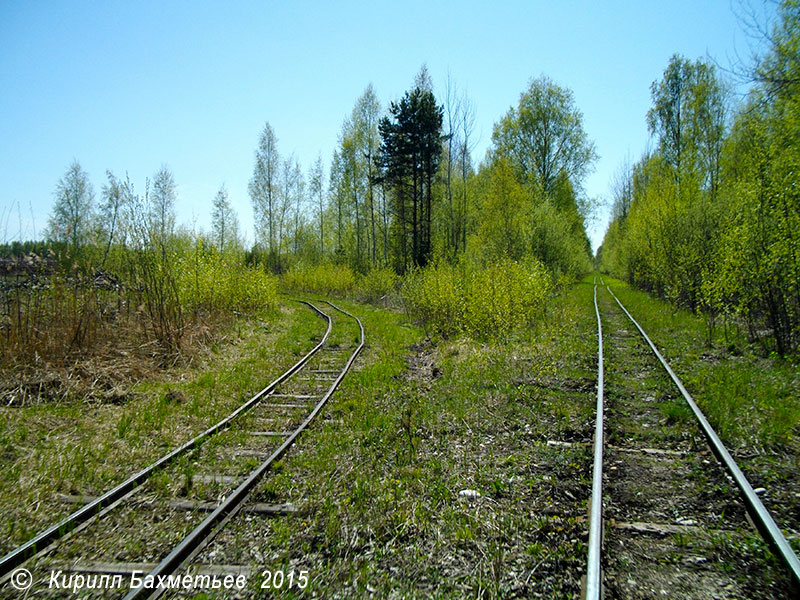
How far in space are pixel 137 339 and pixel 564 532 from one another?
8.37 metres

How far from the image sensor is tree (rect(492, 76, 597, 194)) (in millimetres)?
35812

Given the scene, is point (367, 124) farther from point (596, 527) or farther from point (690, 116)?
point (596, 527)

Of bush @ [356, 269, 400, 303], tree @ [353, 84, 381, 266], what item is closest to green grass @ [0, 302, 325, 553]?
bush @ [356, 269, 400, 303]

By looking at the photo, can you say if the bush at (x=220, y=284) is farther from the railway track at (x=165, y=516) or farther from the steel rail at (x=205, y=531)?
the steel rail at (x=205, y=531)

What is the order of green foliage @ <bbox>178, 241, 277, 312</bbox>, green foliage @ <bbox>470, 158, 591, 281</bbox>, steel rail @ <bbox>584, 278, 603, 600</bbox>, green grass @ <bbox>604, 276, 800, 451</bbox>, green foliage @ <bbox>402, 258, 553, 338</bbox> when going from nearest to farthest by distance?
steel rail @ <bbox>584, 278, 603, 600</bbox>, green grass @ <bbox>604, 276, 800, 451</bbox>, green foliage @ <bbox>402, 258, 553, 338</bbox>, green foliage @ <bbox>178, 241, 277, 312</bbox>, green foliage @ <bbox>470, 158, 591, 281</bbox>

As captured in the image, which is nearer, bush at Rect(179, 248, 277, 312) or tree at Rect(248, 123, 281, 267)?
bush at Rect(179, 248, 277, 312)

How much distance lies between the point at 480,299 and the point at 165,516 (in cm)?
957

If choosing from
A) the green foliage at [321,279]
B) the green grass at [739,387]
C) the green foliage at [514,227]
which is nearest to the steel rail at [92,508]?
the green grass at [739,387]

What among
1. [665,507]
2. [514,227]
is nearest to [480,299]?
[665,507]

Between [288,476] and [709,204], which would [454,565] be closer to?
[288,476]

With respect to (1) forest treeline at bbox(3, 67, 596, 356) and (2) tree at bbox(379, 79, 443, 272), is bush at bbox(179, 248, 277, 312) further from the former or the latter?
(2) tree at bbox(379, 79, 443, 272)

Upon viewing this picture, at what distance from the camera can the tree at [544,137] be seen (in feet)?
117

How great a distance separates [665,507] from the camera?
3.96m

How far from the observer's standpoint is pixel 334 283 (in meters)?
31.0
